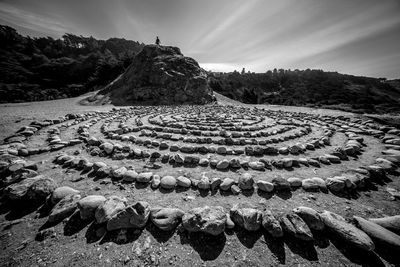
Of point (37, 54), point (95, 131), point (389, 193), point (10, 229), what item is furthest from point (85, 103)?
point (37, 54)

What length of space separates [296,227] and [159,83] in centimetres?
2459

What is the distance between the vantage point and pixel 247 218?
2387 mm

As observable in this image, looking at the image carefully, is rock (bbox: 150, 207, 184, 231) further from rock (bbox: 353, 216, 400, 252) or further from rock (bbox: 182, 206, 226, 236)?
rock (bbox: 353, 216, 400, 252)

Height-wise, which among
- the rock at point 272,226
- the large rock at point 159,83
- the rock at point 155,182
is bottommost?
the rock at point 155,182

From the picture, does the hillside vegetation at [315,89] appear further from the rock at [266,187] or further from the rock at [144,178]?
the rock at [144,178]

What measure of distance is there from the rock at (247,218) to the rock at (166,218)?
0.88 metres

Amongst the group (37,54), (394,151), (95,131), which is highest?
(37,54)

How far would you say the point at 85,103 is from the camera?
775 inches

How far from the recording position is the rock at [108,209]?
2369mm

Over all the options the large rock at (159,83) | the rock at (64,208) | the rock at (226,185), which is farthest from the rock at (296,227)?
the large rock at (159,83)

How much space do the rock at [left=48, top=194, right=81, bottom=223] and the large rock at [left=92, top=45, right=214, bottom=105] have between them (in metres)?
20.9

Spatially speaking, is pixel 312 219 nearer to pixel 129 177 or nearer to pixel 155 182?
pixel 155 182

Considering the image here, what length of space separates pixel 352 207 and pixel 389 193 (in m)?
1.30

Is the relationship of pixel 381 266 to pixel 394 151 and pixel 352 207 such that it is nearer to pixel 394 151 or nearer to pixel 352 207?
pixel 352 207
